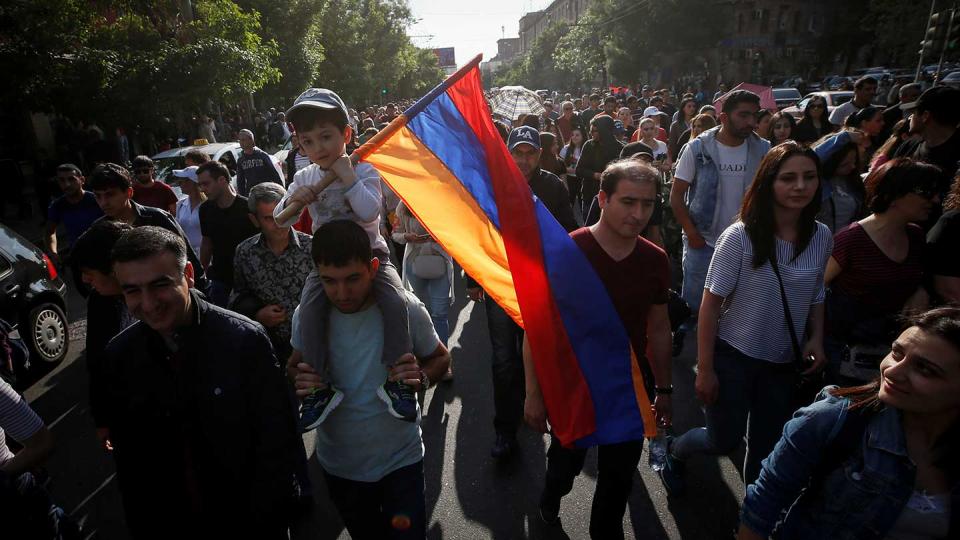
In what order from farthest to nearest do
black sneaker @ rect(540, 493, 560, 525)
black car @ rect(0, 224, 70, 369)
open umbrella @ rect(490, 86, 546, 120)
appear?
1. open umbrella @ rect(490, 86, 546, 120)
2. black car @ rect(0, 224, 70, 369)
3. black sneaker @ rect(540, 493, 560, 525)

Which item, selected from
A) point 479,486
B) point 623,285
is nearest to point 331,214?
point 623,285

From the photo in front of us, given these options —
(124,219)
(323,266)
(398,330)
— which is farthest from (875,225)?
(124,219)

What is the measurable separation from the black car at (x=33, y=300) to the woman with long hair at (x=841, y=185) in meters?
7.38

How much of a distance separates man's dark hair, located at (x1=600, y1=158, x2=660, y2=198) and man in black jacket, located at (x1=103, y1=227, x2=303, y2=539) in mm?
1689

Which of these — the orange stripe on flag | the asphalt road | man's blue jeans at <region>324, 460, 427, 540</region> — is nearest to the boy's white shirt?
the orange stripe on flag

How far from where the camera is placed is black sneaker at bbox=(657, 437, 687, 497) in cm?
328

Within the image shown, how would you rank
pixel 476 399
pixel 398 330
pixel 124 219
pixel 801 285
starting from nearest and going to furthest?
1. pixel 398 330
2. pixel 801 285
3. pixel 124 219
4. pixel 476 399

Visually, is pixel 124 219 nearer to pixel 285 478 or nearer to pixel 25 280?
pixel 25 280

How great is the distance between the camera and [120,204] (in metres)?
3.98

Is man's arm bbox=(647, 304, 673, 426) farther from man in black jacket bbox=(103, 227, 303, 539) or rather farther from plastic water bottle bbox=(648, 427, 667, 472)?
man in black jacket bbox=(103, 227, 303, 539)

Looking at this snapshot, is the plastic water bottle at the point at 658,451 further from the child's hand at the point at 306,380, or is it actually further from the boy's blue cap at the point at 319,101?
the boy's blue cap at the point at 319,101

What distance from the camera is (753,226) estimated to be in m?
2.69

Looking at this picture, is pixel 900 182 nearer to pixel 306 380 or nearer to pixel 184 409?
pixel 306 380

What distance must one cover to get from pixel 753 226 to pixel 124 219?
428 cm
